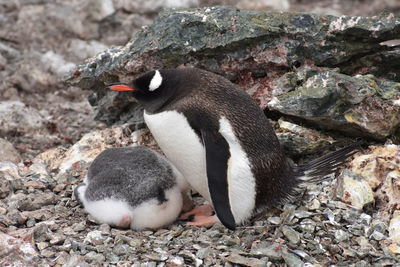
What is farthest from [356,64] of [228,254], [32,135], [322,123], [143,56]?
[32,135]

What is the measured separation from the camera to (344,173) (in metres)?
3.78

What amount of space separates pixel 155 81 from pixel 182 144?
466mm

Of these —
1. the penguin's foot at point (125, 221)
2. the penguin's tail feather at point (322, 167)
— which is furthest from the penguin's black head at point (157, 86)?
the penguin's tail feather at point (322, 167)

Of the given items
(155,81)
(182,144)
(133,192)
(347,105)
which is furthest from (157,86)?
(347,105)

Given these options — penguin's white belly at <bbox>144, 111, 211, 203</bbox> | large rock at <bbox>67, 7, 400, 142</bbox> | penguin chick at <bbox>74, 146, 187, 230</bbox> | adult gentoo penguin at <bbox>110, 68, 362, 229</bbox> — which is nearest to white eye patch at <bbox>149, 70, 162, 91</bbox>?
adult gentoo penguin at <bbox>110, 68, 362, 229</bbox>

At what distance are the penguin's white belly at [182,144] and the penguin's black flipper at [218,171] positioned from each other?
0.40ft

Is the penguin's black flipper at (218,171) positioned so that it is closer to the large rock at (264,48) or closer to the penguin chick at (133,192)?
the penguin chick at (133,192)

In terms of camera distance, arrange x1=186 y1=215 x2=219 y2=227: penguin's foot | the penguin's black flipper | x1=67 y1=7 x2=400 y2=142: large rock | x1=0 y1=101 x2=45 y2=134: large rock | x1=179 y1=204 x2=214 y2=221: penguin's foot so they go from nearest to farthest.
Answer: the penguin's black flipper < x1=186 y1=215 x2=219 y2=227: penguin's foot < x1=179 y1=204 x2=214 y2=221: penguin's foot < x1=67 y1=7 x2=400 y2=142: large rock < x1=0 y1=101 x2=45 y2=134: large rock

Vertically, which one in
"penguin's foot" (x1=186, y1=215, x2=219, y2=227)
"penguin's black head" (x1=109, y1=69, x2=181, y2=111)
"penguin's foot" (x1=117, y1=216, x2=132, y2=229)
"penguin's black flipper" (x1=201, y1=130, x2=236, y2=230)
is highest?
"penguin's black head" (x1=109, y1=69, x2=181, y2=111)

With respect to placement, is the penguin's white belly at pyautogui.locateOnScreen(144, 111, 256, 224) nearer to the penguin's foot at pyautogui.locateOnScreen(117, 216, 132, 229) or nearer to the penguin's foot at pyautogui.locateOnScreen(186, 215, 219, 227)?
the penguin's foot at pyautogui.locateOnScreen(186, 215, 219, 227)

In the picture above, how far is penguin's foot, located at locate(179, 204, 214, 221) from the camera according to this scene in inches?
152

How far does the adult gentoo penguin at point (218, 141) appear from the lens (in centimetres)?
346

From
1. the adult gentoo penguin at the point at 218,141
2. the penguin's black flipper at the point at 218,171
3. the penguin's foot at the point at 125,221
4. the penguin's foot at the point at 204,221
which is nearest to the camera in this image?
the penguin's black flipper at the point at 218,171

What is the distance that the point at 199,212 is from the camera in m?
3.96
